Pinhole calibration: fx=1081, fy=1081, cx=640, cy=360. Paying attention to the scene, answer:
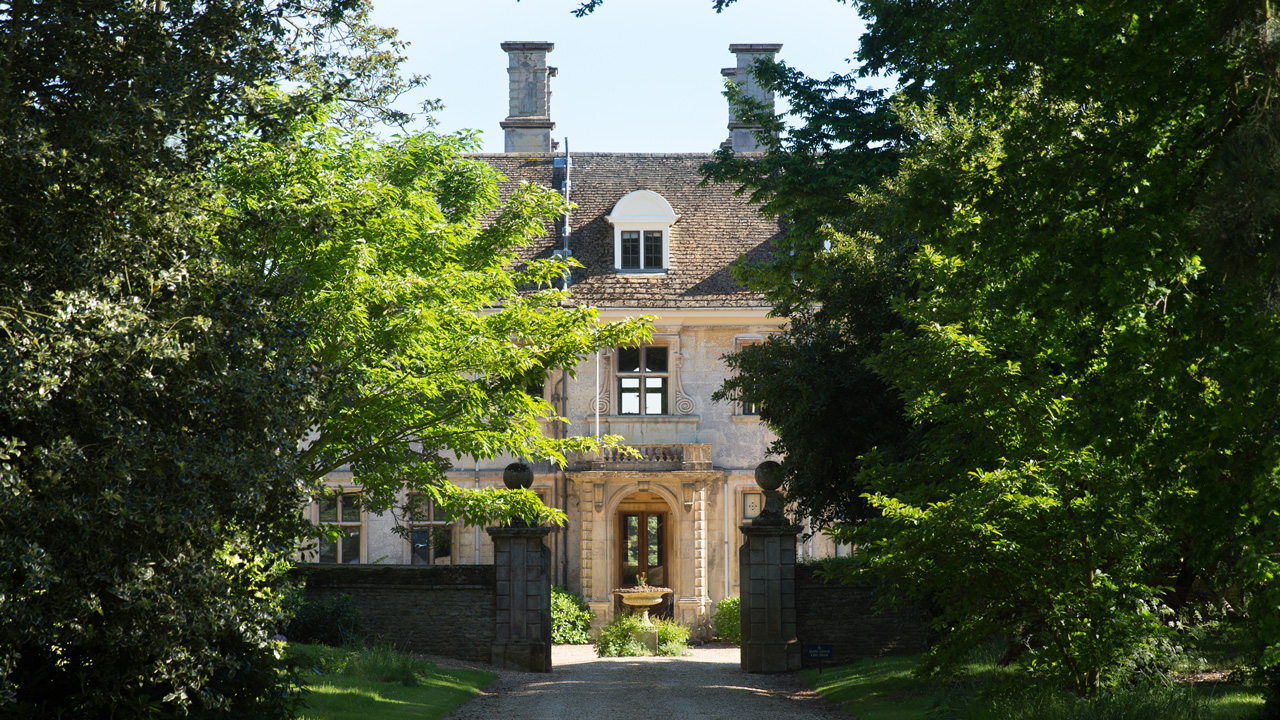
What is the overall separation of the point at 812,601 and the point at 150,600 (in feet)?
41.3

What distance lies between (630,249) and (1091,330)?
65.5ft

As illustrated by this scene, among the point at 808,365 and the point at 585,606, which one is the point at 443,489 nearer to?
the point at 808,365

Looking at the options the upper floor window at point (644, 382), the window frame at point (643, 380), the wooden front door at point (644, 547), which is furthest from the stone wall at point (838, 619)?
the wooden front door at point (644, 547)

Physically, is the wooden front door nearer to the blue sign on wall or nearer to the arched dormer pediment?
the arched dormer pediment

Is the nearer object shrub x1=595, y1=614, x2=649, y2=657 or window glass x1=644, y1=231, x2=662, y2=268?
shrub x1=595, y1=614, x2=649, y2=657

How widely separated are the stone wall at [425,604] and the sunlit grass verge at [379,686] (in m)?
1.33

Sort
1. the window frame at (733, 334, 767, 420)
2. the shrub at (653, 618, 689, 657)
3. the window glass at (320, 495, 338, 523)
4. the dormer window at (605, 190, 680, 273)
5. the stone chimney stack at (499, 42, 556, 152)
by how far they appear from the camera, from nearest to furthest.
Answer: the shrub at (653, 618, 689, 657), the window glass at (320, 495, 338, 523), the window frame at (733, 334, 767, 420), the dormer window at (605, 190, 680, 273), the stone chimney stack at (499, 42, 556, 152)

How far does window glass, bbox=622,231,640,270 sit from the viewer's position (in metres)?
26.8

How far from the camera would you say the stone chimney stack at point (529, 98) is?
29.4 m

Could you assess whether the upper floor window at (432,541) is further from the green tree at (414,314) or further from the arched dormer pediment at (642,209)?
the green tree at (414,314)

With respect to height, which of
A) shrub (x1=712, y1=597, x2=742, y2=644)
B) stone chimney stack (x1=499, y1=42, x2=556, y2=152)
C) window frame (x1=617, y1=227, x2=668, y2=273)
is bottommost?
shrub (x1=712, y1=597, x2=742, y2=644)

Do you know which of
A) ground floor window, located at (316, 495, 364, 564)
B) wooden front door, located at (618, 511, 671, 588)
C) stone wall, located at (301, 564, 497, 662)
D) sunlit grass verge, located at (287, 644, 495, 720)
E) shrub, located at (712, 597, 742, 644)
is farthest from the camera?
wooden front door, located at (618, 511, 671, 588)

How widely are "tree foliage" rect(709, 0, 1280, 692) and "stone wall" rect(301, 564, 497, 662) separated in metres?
8.28

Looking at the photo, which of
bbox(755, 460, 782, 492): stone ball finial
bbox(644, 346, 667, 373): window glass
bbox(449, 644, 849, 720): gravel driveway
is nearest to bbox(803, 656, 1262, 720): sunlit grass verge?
bbox(449, 644, 849, 720): gravel driveway
